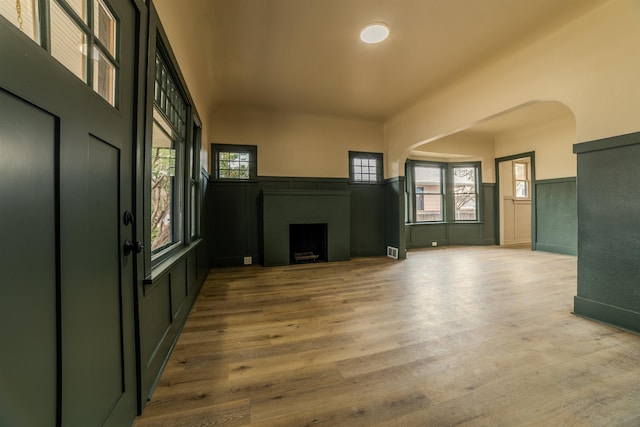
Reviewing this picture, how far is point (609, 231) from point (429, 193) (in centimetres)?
442

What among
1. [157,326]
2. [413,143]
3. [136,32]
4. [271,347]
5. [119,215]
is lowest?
[271,347]

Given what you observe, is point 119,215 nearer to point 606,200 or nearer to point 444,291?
point 444,291

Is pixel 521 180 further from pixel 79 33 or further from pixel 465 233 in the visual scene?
pixel 79 33

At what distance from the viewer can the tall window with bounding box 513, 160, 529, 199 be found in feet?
22.6

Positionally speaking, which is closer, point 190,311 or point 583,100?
point 583,100

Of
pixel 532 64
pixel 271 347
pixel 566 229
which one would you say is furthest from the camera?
pixel 566 229

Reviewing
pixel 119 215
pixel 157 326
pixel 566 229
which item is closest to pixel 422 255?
pixel 566 229

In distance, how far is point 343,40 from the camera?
8.84 ft

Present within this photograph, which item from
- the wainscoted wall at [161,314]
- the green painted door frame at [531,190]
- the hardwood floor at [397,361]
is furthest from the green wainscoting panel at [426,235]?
the wainscoted wall at [161,314]

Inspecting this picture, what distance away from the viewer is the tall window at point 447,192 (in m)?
6.50

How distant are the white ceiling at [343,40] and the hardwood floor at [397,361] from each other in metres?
2.44

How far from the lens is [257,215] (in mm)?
4707

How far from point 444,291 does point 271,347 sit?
2.33 m

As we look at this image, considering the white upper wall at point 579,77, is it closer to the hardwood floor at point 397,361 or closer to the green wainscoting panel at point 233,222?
the hardwood floor at point 397,361
